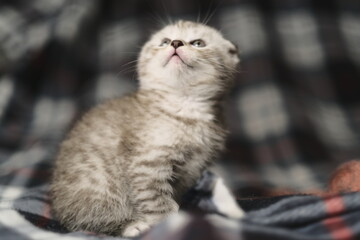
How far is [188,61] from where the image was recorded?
1.13 meters

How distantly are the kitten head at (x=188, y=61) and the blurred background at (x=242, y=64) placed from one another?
22.0 inches

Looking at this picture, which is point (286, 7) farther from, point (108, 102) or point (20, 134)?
point (20, 134)

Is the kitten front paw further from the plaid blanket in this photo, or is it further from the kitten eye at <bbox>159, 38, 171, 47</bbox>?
the plaid blanket

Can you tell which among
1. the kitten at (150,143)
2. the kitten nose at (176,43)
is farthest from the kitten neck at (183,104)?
the kitten nose at (176,43)

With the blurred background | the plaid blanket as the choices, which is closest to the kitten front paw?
the plaid blanket

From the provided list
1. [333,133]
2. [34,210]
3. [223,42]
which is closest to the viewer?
[34,210]

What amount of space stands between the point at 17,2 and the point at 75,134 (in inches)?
40.9

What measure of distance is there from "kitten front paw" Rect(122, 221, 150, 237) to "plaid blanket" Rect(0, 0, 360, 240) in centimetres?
69

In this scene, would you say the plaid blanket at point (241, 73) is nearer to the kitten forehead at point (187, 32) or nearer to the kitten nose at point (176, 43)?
the kitten forehead at point (187, 32)

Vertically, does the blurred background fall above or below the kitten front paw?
above

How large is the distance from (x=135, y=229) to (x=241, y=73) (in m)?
1.04

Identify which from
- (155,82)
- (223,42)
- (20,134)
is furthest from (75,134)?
(20,134)

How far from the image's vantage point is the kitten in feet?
3.53

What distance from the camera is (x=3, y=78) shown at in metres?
1.91
